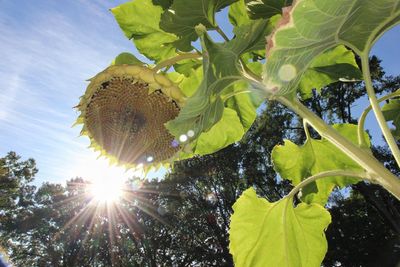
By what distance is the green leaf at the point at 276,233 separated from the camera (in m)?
1.07

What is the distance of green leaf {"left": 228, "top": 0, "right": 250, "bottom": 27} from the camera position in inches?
38.9

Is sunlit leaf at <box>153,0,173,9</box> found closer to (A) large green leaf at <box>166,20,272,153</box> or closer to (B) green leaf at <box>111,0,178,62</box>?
(B) green leaf at <box>111,0,178,62</box>

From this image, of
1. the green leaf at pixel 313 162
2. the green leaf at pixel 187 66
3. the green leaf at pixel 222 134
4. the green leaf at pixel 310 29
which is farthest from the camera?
the green leaf at pixel 313 162

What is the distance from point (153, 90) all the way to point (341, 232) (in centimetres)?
2427

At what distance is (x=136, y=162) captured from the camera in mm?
1056

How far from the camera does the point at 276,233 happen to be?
1.08 meters

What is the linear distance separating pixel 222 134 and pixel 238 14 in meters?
0.38

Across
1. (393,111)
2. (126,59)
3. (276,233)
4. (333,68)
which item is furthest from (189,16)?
(393,111)

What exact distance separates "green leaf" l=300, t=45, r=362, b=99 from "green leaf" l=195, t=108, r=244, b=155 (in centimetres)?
25

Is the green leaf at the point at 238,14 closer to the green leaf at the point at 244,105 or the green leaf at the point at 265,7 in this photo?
the green leaf at the point at 265,7

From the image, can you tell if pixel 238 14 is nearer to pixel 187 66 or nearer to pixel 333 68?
pixel 187 66

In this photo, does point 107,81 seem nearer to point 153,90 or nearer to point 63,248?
point 153,90

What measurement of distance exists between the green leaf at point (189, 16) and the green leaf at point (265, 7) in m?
0.05

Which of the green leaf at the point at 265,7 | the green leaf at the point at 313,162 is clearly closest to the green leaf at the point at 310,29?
the green leaf at the point at 265,7
